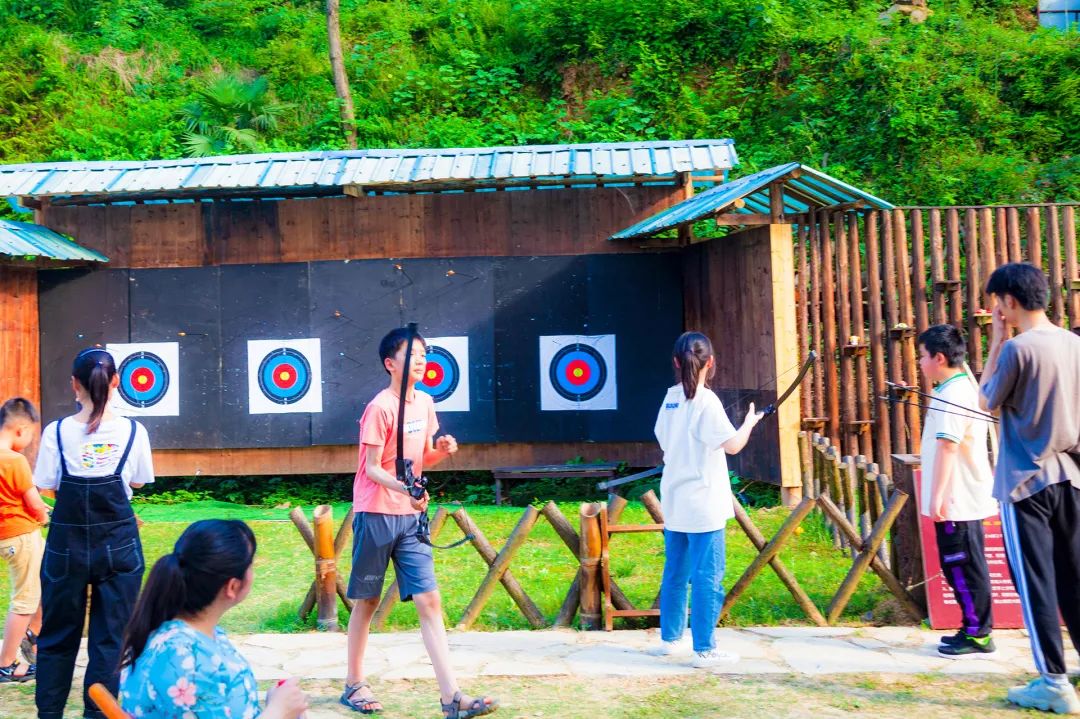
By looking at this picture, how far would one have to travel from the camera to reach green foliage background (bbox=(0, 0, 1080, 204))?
527 inches

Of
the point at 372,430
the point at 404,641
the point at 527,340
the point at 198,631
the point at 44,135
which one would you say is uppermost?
the point at 44,135

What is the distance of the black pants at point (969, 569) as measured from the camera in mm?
4801

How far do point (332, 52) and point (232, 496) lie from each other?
26.2 ft

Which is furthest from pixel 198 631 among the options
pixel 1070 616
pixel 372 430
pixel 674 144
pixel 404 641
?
pixel 674 144

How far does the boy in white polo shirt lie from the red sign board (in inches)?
12.4

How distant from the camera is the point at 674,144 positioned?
10.4 m

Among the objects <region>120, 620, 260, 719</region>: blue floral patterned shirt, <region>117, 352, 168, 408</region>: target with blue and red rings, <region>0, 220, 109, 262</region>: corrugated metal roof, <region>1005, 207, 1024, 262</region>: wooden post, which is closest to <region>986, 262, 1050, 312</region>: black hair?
<region>120, 620, 260, 719</region>: blue floral patterned shirt

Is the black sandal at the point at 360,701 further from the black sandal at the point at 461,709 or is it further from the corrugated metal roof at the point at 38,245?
the corrugated metal roof at the point at 38,245

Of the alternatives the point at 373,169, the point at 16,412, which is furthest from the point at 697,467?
the point at 373,169

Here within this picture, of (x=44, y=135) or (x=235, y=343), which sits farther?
(x=44, y=135)

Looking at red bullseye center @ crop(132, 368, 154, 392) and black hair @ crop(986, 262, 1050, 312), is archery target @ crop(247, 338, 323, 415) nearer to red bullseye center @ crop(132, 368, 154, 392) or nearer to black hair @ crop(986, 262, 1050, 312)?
red bullseye center @ crop(132, 368, 154, 392)

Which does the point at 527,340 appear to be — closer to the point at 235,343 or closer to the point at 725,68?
the point at 235,343

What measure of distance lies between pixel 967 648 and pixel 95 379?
4.18 m

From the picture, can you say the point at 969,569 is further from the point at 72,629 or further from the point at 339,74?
the point at 339,74
